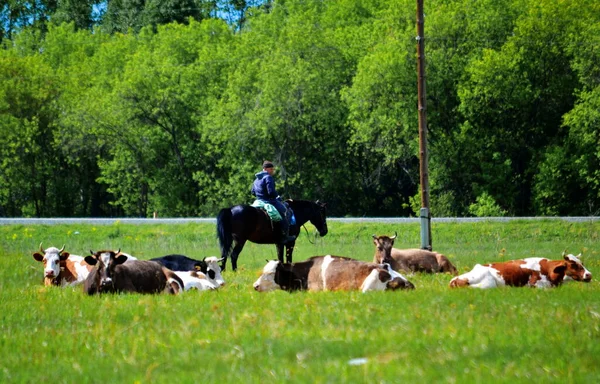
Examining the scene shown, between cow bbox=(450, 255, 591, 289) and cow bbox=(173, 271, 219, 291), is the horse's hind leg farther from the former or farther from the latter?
cow bbox=(450, 255, 591, 289)

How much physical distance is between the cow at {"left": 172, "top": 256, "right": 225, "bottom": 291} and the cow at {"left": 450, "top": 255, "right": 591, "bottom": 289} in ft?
13.6

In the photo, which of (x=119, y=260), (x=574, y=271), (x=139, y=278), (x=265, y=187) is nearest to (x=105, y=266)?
(x=119, y=260)

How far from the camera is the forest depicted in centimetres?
5634

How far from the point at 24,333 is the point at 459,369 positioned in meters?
5.48

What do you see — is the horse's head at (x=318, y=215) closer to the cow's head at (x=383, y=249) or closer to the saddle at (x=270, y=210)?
the saddle at (x=270, y=210)

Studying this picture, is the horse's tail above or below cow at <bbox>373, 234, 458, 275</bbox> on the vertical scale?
above

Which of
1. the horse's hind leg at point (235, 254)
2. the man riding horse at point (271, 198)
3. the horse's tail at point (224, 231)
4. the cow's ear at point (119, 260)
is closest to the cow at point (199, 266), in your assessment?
the cow's ear at point (119, 260)

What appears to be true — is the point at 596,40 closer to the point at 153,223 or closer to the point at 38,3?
the point at 153,223

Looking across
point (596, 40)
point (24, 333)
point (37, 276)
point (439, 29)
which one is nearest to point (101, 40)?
point (439, 29)

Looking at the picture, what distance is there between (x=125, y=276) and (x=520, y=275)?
255 inches

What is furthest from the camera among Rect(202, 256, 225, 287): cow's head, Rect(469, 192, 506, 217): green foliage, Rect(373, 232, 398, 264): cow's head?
Rect(469, 192, 506, 217): green foliage

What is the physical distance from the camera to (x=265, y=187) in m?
25.8

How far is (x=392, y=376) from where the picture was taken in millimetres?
8922

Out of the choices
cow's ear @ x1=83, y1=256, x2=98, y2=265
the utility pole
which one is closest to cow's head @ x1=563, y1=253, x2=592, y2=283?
cow's ear @ x1=83, y1=256, x2=98, y2=265
